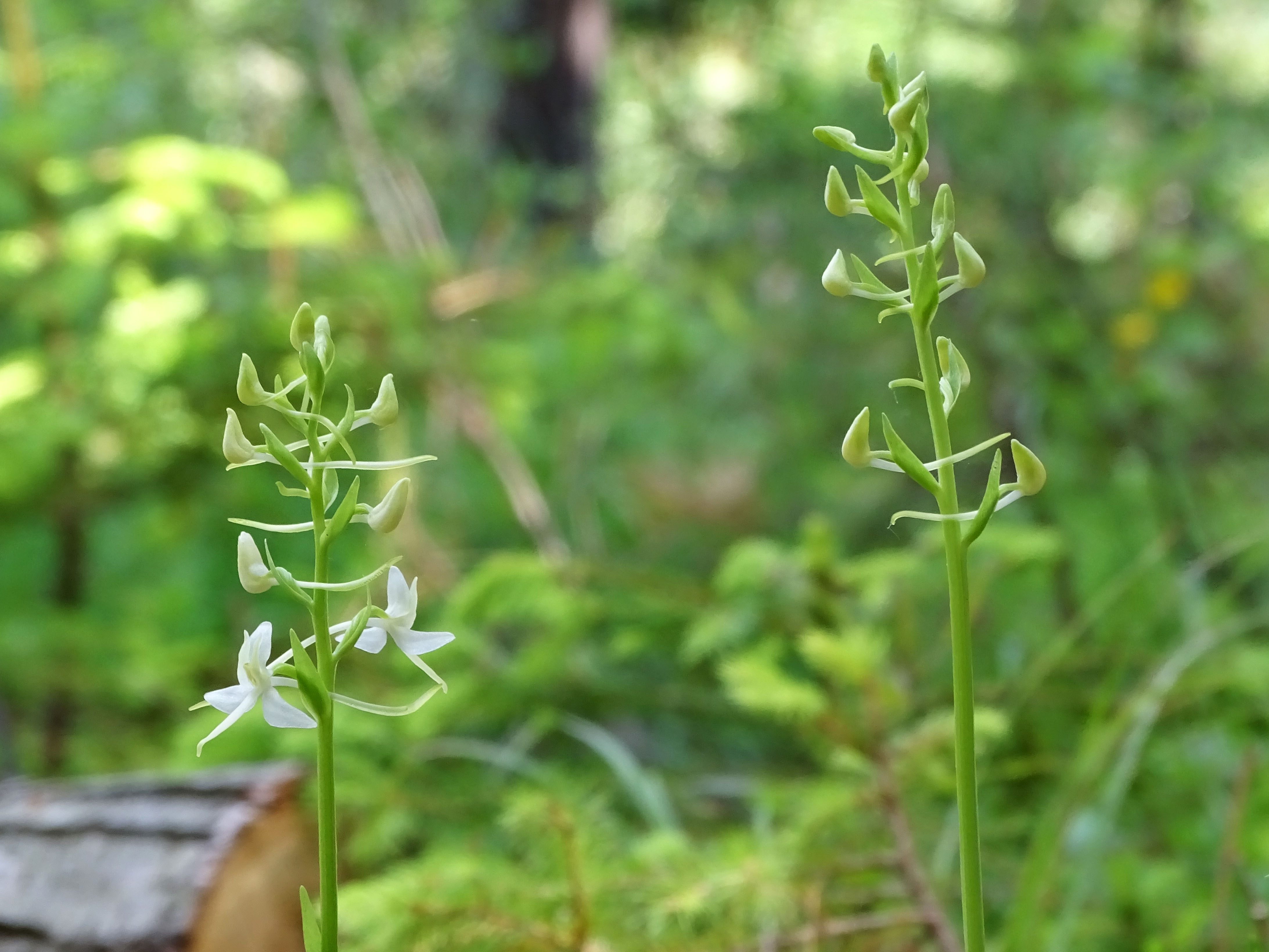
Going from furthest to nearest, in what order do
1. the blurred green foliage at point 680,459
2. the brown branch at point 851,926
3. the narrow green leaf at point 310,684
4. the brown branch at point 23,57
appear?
the brown branch at point 23,57, the blurred green foliage at point 680,459, the brown branch at point 851,926, the narrow green leaf at point 310,684

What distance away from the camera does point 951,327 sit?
2299mm

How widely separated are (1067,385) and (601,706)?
1231 millimetres

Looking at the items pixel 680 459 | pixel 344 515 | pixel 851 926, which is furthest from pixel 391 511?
pixel 680 459

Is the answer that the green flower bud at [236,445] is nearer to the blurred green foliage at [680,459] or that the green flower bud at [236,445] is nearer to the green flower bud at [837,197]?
the green flower bud at [837,197]

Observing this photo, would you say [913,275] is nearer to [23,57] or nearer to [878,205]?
[878,205]

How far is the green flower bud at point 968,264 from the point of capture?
0.42 metres

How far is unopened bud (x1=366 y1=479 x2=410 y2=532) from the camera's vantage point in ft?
1.37

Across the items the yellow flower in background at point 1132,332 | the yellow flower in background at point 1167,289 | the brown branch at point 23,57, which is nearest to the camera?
the brown branch at point 23,57

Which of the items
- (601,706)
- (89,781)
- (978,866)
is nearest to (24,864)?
(89,781)

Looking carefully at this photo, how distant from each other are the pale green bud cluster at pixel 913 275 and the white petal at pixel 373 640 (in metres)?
0.19

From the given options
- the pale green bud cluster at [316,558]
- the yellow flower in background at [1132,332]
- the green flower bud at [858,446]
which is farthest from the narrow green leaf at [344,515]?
the yellow flower in background at [1132,332]

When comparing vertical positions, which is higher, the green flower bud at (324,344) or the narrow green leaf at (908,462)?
the green flower bud at (324,344)

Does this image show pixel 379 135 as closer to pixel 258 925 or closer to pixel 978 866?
pixel 258 925

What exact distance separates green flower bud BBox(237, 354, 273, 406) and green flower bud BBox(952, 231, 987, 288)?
0.27 m
